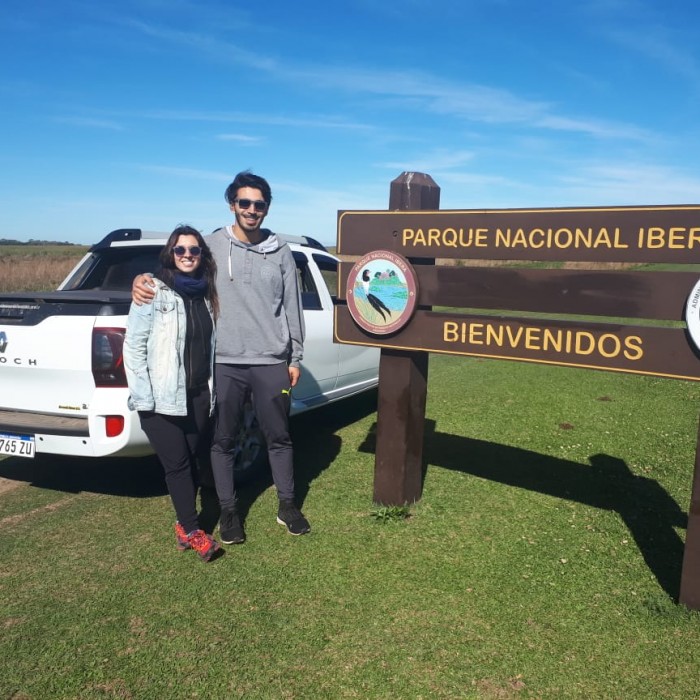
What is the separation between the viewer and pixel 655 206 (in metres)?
3.21

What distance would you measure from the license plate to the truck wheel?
130 centimetres

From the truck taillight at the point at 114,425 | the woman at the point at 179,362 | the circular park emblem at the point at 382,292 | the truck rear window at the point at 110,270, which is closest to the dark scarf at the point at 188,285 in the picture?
the woman at the point at 179,362

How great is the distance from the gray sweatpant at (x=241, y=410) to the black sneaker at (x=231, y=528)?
0.05 meters

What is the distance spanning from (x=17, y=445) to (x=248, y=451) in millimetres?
1502

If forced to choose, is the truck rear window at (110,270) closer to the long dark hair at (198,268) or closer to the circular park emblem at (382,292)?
the long dark hair at (198,268)

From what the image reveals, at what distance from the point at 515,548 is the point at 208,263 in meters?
2.37

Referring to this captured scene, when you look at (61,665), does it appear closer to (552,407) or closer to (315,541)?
(315,541)

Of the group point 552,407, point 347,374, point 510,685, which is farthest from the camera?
point 552,407

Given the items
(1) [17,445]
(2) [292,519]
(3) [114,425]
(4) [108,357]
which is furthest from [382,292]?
(1) [17,445]

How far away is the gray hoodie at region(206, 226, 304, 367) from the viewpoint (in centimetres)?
367

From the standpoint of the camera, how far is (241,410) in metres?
3.87

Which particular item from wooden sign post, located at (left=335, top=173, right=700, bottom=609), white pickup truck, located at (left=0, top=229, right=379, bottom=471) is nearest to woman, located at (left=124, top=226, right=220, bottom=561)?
white pickup truck, located at (left=0, top=229, right=379, bottom=471)

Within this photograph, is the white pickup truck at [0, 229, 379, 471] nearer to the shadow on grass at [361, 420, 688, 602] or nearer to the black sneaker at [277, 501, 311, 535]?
the black sneaker at [277, 501, 311, 535]

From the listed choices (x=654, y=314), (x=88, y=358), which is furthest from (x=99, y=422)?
(x=654, y=314)
